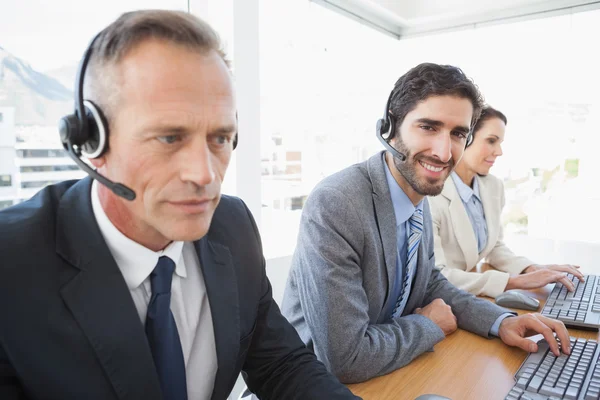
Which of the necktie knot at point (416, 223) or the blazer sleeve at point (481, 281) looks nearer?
the necktie knot at point (416, 223)

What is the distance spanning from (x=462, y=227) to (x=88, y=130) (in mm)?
1694

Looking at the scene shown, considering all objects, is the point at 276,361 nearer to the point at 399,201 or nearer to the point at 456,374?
the point at 456,374

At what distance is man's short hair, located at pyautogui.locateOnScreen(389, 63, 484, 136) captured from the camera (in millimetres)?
1344

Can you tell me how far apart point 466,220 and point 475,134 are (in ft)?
1.75

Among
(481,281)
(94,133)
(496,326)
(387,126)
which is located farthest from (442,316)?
(94,133)

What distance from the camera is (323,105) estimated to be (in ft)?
11.0

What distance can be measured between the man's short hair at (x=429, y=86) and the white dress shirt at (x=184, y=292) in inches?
33.3

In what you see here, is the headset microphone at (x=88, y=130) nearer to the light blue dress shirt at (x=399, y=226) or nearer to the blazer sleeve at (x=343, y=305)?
the blazer sleeve at (x=343, y=305)

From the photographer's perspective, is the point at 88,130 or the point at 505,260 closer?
the point at 88,130

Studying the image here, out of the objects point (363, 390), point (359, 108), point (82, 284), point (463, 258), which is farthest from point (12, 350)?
point (359, 108)

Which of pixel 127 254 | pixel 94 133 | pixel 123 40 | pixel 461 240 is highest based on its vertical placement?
pixel 123 40

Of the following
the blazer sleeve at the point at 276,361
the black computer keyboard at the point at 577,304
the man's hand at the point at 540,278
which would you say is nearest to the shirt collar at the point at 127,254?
the blazer sleeve at the point at 276,361

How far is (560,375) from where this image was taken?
99cm

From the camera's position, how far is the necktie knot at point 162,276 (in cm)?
78
